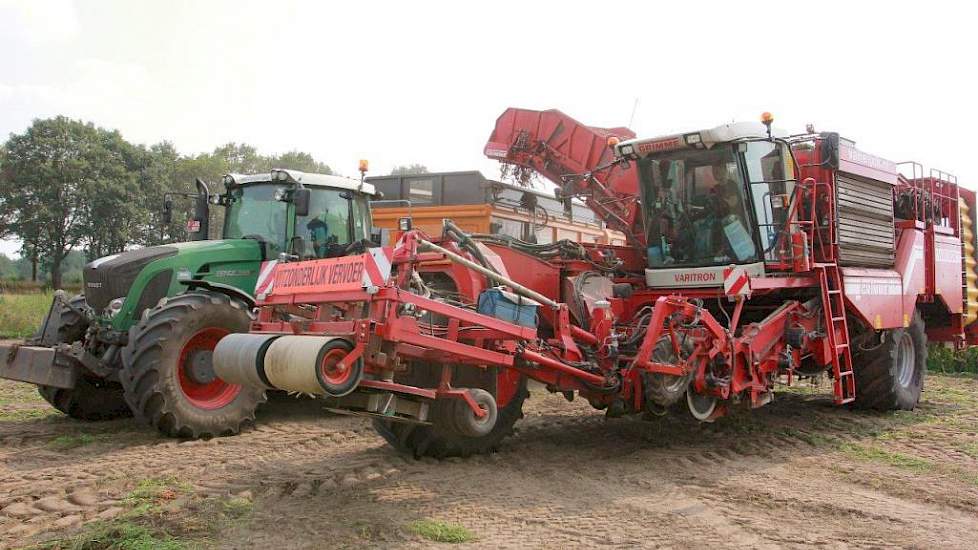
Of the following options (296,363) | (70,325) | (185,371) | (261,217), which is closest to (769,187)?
(296,363)

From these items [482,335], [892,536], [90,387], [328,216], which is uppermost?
[328,216]

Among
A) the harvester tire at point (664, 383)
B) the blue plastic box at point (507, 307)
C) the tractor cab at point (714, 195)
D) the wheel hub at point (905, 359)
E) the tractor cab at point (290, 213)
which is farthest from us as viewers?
the wheel hub at point (905, 359)

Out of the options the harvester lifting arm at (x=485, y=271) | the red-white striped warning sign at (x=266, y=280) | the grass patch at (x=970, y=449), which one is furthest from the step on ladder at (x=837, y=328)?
the red-white striped warning sign at (x=266, y=280)

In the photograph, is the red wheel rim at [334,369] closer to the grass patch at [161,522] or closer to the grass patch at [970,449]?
the grass patch at [161,522]

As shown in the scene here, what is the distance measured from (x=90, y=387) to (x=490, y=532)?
5.16m

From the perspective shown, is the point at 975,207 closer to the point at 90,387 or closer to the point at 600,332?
the point at 600,332

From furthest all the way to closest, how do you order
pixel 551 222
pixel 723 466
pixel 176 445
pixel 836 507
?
pixel 551 222, pixel 176 445, pixel 723 466, pixel 836 507

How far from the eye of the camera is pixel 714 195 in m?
7.17

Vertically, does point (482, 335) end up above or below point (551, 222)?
below

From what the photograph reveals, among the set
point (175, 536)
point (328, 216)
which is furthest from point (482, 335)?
point (328, 216)

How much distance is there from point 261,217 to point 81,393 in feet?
8.19

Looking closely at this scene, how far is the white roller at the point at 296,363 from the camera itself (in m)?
4.12

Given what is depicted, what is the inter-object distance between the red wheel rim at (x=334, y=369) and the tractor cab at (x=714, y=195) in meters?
4.11

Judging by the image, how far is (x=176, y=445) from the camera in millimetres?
6262
